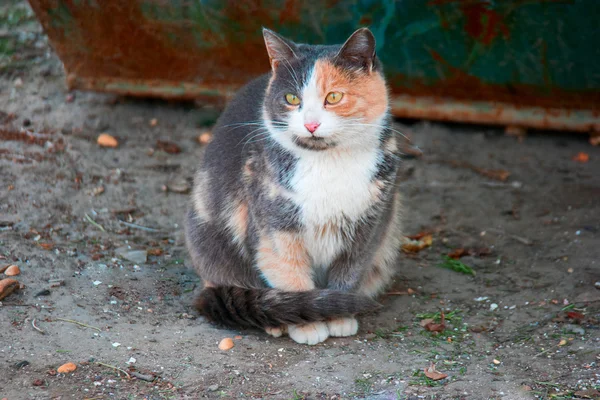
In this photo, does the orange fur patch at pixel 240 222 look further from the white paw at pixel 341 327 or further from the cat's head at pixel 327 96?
the white paw at pixel 341 327

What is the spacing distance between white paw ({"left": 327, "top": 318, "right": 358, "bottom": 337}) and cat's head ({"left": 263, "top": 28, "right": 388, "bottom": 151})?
829 mm

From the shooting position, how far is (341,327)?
3348mm

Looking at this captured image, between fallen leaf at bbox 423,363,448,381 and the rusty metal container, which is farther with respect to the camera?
the rusty metal container

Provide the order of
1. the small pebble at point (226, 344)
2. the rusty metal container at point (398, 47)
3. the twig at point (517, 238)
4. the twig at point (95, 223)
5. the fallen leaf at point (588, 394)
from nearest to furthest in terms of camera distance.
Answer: the fallen leaf at point (588, 394) → the small pebble at point (226, 344) → the twig at point (95, 223) → the twig at point (517, 238) → the rusty metal container at point (398, 47)

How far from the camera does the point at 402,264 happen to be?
13.7 feet

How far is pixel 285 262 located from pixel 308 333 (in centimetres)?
34

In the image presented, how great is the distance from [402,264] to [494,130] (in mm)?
2086

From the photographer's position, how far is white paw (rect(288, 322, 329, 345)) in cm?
328

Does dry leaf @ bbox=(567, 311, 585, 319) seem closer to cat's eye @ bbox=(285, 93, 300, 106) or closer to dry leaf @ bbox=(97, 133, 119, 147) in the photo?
cat's eye @ bbox=(285, 93, 300, 106)

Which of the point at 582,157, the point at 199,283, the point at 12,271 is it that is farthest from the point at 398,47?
the point at 12,271

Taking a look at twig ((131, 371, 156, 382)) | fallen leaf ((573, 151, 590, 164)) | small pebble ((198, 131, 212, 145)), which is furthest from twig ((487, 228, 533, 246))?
twig ((131, 371, 156, 382))

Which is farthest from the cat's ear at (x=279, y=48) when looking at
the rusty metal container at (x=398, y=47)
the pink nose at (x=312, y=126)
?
the rusty metal container at (x=398, y=47)

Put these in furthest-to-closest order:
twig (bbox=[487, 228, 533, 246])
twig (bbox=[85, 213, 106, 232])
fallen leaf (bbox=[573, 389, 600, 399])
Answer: twig (bbox=[487, 228, 533, 246]), twig (bbox=[85, 213, 106, 232]), fallen leaf (bbox=[573, 389, 600, 399])

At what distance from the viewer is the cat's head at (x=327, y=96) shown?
3.03 meters
